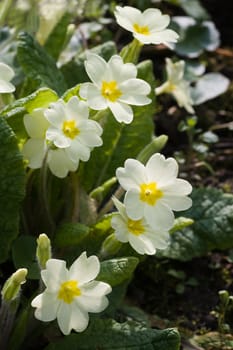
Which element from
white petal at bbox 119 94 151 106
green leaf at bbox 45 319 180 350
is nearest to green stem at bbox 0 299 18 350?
green leaf at bbox 45 319 180 350

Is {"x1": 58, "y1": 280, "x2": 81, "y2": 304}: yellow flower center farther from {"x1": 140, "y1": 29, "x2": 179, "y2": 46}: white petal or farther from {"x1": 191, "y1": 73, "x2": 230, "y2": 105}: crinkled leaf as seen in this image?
{"x1": 191, "y1": 73, "x2": 230, "y2": 105}: crinkled leaf

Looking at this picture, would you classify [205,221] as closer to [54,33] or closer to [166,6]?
[54,33]

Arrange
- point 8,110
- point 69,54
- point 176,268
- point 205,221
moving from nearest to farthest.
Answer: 1. point 8,110
2. point 205,221
3. point 176,268
4. point 69,54

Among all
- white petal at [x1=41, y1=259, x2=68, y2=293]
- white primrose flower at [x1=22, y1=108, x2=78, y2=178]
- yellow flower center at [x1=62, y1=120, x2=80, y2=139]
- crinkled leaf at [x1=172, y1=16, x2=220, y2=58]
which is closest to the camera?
white petal at [x1=41, y1=259, x2=68, y2=293]

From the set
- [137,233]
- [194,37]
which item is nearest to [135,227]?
[137,233]

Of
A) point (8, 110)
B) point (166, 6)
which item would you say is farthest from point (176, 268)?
point (166, 6)
